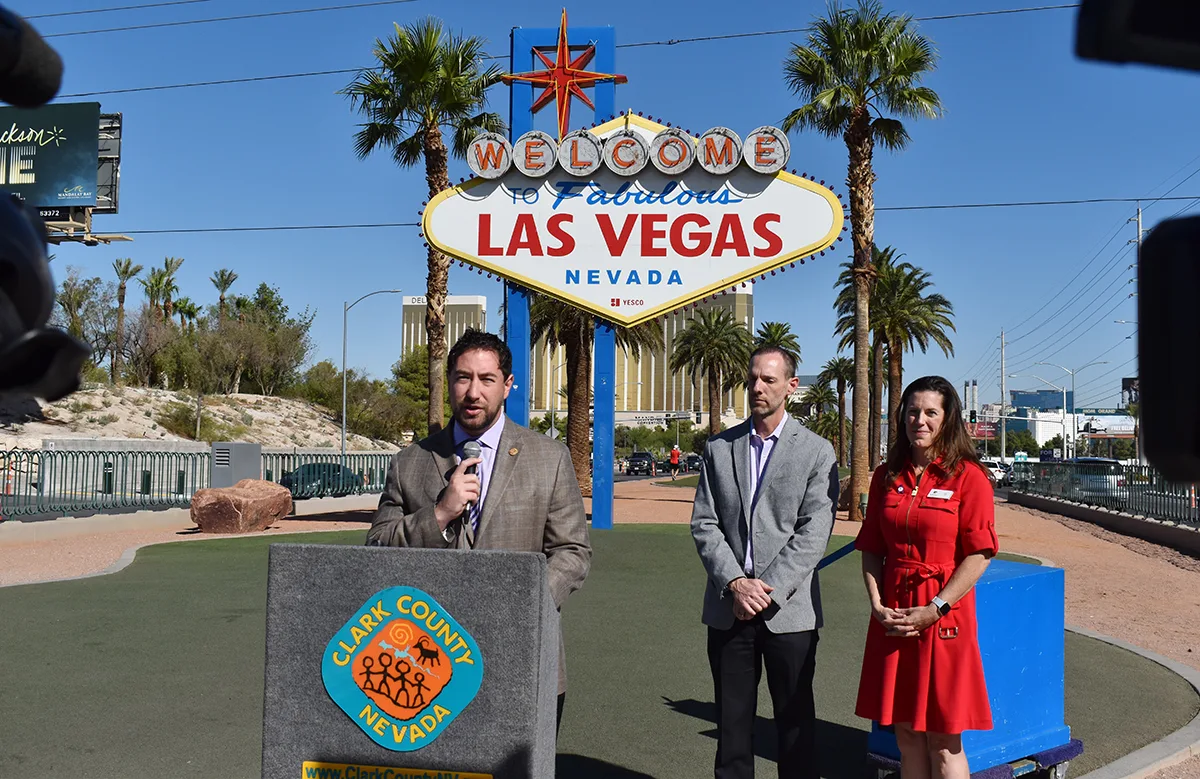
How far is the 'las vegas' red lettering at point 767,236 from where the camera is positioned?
50.5ft

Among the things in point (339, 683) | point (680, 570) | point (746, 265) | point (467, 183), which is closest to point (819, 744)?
point (339, 683)

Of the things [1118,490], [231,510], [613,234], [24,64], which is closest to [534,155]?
[613,234]

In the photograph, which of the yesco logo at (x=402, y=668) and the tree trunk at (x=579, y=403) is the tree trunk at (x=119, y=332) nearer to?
the tree trunk at (x=579, y=403)

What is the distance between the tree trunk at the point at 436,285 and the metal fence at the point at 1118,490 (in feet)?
49.0

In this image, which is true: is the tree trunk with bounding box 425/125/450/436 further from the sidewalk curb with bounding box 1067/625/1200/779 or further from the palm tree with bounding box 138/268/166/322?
the palm tree with bounding box 138/268/166/322

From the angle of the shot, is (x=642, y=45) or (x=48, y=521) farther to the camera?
(x=642, y=45)

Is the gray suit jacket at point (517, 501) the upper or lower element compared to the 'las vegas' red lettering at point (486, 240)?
lower

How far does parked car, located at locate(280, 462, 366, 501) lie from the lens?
31062 mm

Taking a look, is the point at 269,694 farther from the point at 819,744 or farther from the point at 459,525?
the point at 819,744

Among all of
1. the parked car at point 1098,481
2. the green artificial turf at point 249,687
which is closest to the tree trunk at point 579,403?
the parked car at point 1098,481

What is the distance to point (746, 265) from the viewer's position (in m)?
15.5

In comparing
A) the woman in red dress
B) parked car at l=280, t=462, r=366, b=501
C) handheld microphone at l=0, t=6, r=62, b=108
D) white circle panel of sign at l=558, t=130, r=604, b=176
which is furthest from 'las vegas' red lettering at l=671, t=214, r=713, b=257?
parked car at l=280, t=462, r=366, b=501

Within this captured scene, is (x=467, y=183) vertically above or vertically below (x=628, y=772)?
above

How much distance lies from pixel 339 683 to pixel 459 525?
0.65 metres
